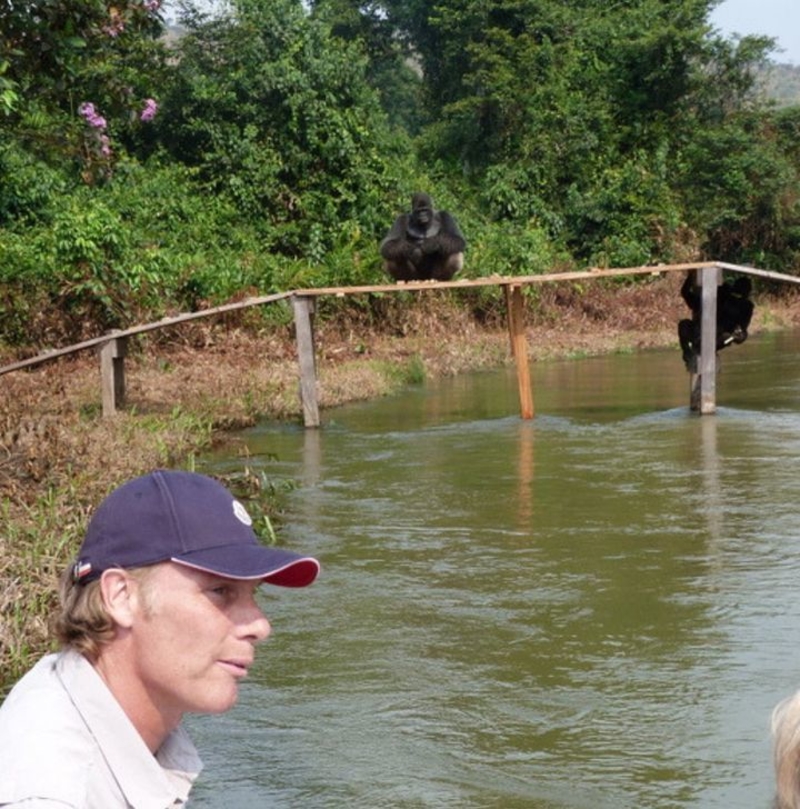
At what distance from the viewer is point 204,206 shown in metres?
24.5

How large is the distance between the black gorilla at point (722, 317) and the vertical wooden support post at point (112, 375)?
16.3 ft

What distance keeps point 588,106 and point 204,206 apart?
1070cm

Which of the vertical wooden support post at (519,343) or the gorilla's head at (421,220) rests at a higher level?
the gorilla's head at (421,220)

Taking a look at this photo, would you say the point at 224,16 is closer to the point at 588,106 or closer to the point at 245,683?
the point at 588,106

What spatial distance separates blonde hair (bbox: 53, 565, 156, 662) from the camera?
233 cm

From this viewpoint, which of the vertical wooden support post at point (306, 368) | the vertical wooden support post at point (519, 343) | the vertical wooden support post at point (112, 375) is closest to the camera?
the vertical wooden support post at point (112, 375)

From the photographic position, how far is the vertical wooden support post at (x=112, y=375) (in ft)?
45.6

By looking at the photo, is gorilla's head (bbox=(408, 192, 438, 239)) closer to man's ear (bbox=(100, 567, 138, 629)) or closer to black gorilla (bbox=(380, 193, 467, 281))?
black gorilla (bbox=(380, 193, 467, 281))

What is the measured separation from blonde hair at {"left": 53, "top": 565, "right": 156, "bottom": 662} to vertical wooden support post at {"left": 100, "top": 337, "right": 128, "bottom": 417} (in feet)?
37.3

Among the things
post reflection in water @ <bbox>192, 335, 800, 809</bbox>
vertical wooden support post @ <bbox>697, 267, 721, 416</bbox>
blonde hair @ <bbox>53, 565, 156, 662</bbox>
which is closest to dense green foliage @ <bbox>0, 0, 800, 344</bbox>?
post reflection in water @ <bbox>192, 335, 800, 809</bbox>

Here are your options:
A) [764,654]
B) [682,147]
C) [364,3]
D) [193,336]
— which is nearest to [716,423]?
[193,336]

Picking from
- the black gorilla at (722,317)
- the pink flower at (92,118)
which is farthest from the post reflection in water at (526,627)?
the pink flower at (92,118)

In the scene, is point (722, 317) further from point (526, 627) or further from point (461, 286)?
point (526, 627)

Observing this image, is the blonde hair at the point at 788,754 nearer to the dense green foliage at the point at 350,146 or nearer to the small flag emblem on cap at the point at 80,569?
the small flag emblem on cap at the point at 80,569
